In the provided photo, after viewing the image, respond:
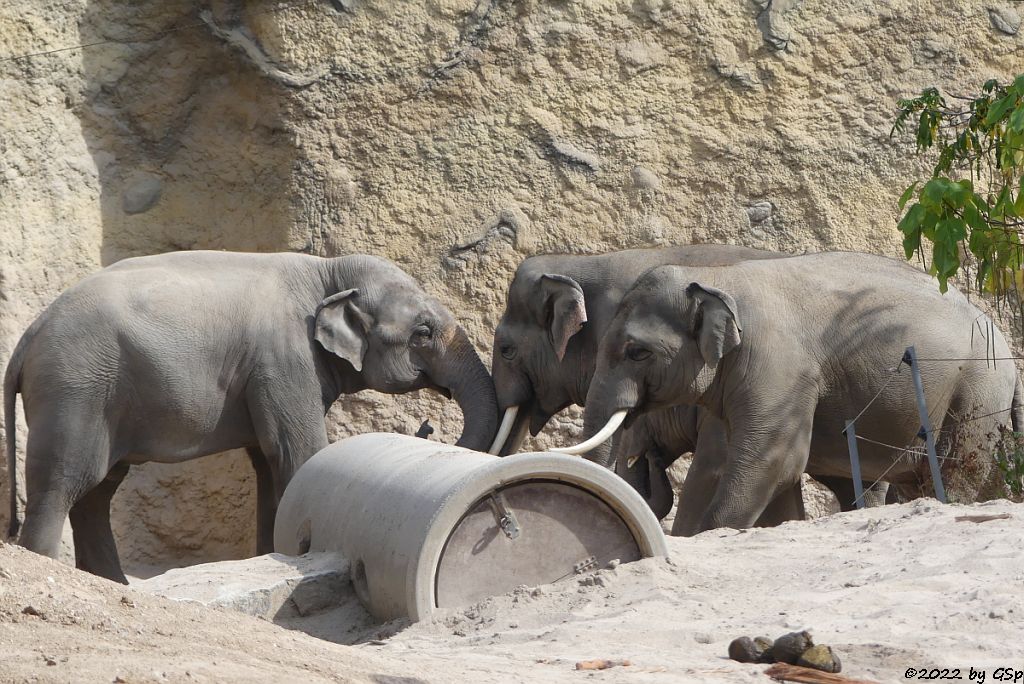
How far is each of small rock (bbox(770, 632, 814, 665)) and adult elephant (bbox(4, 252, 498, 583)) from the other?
4.56m

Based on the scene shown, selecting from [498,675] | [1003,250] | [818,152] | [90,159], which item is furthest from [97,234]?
[498,675]

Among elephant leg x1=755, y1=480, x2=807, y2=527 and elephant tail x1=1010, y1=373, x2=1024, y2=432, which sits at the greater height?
elephant tail x1=1010, y1=373, x2=1024, y2=432

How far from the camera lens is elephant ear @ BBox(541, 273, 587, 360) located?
29.9ft

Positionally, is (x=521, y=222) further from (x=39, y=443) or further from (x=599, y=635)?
(x=599, y=635)

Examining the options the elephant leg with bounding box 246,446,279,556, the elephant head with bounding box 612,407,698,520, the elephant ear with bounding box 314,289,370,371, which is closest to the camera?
the elephant ear with bounding box 314,289,370,371

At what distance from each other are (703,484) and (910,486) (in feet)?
3.70

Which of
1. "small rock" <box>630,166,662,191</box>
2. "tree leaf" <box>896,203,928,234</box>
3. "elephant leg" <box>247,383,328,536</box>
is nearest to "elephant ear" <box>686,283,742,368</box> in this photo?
"elephant leg" <box>247,383,328,536</box>

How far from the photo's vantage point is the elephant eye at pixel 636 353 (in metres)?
8.20

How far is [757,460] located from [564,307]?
5.56ft

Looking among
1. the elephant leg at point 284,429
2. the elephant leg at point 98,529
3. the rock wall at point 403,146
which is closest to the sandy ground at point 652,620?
the elephant leg at point 284,429

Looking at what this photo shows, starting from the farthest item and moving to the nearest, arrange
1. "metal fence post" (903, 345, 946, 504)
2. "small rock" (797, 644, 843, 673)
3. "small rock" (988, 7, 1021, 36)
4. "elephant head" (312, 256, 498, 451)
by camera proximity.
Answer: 1. "small rock" (988, 7, 1021, 36)
2. "elephant head" (312, 256, 498, 451)
3. "metal fence post" (903, 345, 946, 504)
4. "small rock" (797, 644, 843, 673)

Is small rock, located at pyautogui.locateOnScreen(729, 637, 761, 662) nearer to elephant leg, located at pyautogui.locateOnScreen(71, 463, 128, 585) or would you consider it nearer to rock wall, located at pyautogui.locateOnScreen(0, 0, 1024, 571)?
elephant leg, located at pyautogui.locateOnScreen(71, 463, 128, 585)

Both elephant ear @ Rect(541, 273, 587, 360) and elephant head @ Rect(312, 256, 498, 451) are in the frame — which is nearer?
elephant head @ Rect(312, 256, 498, 451)

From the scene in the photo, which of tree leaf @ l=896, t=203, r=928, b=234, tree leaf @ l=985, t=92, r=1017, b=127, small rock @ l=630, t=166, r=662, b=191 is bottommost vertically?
small rock @ l=630, t=166, r=662, b=191
